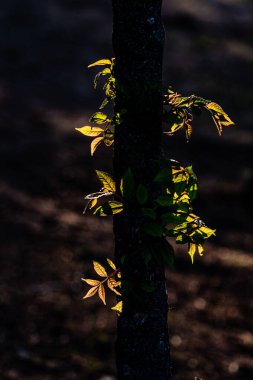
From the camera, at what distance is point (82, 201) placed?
11.9m

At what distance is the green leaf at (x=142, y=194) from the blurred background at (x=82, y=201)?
403 cm

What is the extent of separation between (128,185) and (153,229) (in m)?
0.26

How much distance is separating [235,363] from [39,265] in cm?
336

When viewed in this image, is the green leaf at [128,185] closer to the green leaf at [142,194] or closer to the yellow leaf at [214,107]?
the green leaf at [142,194]

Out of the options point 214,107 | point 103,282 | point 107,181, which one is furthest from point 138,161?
point 103,282

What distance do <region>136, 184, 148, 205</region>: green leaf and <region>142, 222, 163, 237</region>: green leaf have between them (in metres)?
0.13

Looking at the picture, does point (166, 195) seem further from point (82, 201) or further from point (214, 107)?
point (82, 201)

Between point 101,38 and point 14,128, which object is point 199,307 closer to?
point 14,128

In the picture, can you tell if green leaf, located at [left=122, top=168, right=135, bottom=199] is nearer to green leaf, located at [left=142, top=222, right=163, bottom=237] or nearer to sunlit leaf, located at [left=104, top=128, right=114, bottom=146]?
green leaf, located at [left=142, top=222, right=163, bottom=237]

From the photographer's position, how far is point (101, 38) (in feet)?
76.2

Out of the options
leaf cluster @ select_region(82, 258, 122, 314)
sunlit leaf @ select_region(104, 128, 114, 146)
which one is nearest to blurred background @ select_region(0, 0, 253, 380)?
leaf cluster @ select_region(82, 258, 122, 314)

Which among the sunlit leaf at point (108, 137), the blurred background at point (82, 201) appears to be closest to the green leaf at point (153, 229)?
the sunlit leaf at point (108, 137)

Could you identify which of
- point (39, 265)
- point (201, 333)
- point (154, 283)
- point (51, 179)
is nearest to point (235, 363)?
point (201, 333)

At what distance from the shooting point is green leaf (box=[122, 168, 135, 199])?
9.81ft
